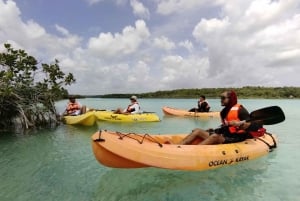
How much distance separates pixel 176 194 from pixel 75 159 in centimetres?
349

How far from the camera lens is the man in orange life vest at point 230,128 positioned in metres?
7.11

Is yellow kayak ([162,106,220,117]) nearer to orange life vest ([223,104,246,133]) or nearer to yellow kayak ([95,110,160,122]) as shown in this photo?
yellow kayak ([95,110,160,122])

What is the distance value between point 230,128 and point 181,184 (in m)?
2.26

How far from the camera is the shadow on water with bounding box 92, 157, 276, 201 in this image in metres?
5.45

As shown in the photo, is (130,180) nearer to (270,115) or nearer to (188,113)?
(270,115)

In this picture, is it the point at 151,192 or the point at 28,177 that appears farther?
the point at 28,177

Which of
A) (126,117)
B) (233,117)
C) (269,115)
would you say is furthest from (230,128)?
(126,117)

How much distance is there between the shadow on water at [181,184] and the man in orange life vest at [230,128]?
696 millimetres

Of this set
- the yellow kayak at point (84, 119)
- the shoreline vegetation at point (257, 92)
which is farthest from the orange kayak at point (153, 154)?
the shoreline vegetation at point (257, 92)

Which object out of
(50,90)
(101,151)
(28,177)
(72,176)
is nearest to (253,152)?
(101,151)

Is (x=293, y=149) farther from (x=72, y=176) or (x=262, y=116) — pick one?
(x=72, y=176)

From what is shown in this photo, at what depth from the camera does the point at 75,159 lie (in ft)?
26.3

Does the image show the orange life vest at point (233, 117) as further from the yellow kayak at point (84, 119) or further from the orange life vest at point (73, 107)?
the orange life vest at point (73, 107)

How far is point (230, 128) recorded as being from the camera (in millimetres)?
7555
